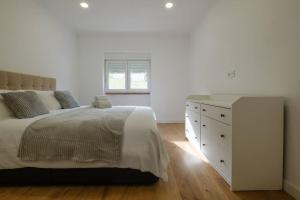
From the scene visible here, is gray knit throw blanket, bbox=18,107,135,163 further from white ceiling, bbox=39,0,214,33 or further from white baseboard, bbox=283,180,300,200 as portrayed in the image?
white ceiling, bbox=39,0,214,33

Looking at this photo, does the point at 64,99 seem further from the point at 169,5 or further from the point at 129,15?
the point at 169,5

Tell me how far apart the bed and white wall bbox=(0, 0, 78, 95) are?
56.5 inches

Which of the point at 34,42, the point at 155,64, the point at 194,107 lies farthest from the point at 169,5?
the point at 34,42

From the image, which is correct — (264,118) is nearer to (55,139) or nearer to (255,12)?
(255,12)

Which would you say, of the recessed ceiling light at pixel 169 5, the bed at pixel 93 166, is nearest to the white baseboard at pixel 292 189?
the bed at pixel 93 166

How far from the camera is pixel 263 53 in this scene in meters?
2.09

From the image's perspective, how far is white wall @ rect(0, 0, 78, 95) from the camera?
111 inches

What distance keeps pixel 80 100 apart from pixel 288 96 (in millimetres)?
4914

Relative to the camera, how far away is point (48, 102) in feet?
10.0

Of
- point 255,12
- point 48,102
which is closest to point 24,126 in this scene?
point 48,102

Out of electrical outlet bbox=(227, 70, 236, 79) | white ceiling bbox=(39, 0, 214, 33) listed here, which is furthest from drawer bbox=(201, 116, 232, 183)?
white ceiling bbox=(39, 0, 214, 33)

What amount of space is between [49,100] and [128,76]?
2.88 metres

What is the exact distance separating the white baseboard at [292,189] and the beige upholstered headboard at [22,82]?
10.2 feet

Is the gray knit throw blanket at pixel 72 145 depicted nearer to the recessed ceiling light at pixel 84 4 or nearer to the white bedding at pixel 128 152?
the white bedding at pixel 128 152
